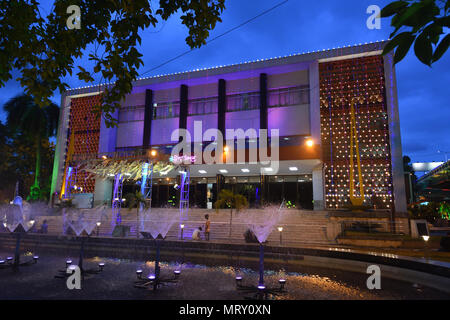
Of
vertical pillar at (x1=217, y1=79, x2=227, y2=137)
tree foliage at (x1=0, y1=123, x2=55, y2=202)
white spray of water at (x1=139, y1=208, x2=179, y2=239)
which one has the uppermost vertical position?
vertical pillar at (x1=217, y1=79, x2=227, y2=137)

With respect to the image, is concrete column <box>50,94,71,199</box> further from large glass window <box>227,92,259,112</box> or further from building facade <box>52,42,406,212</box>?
large glass window <box>227,92,259,112</box>

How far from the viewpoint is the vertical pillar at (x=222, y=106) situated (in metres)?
30.9

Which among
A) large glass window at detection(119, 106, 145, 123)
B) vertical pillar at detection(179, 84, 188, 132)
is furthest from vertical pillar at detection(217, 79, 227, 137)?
large glass window at detection(119, 106, 145, 123)

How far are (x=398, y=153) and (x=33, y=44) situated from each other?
85.6ft

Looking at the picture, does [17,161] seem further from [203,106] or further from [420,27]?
[420,27]

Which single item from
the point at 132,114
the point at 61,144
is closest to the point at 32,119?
the point at 61,144

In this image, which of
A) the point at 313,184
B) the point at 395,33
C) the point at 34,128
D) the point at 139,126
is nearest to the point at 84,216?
the point at 139,126

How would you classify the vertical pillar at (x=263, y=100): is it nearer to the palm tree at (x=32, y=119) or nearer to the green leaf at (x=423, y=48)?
the palm tree at (x=32, y=119)

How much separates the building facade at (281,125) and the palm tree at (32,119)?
3.41 meters

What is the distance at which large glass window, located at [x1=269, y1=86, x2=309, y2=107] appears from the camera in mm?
29172

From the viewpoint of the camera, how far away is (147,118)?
1336 inches

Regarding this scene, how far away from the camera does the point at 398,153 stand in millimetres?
24453

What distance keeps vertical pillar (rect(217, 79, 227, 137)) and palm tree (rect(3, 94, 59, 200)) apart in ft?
74.4

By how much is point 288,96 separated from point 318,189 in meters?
9.41
